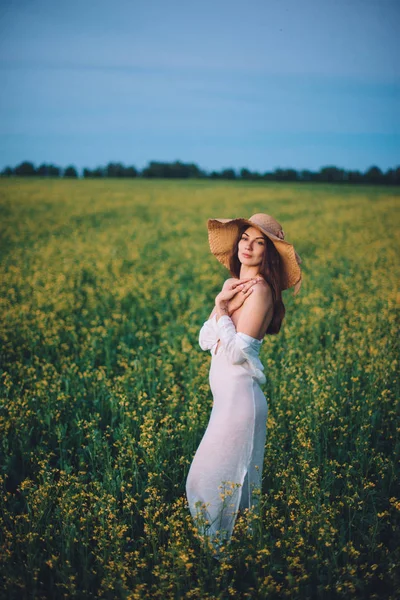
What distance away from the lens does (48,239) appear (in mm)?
15641

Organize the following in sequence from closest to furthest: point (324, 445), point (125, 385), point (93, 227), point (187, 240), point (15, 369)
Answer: point (324, 445) < point (125, 385) < point (15, 369) < point (187, 240) < point (93, 227)

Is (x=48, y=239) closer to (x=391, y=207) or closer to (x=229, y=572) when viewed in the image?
(x=229, y=572)

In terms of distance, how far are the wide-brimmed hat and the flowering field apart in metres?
1.27

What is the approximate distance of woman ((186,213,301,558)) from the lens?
10.0ft

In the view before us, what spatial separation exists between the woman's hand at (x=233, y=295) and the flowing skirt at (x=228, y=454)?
0.24m

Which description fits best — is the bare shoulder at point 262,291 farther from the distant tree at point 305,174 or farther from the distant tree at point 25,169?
the distant tree at point 305,174

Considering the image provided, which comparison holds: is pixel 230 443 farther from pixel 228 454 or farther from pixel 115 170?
pixel 115 170

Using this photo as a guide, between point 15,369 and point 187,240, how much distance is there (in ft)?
33.5

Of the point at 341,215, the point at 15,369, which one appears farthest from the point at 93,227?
the point at 15,369

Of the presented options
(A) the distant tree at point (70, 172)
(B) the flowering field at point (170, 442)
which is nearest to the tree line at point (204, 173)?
(A) the distant tree at point (70, 172)

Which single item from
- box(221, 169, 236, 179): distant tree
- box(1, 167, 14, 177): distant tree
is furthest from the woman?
box(221, 169, 236, 179): distant tree

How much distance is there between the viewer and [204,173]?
58156 mm

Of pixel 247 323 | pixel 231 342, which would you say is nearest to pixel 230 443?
pixel 231 342

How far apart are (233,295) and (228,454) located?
3.01 ft
